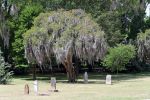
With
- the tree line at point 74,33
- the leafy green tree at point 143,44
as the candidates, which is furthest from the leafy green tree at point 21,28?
the leafy green tree at point 143,44

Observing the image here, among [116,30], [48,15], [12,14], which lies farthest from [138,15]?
[48,15]

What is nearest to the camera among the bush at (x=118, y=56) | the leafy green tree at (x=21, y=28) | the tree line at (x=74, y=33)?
the tree line at (x=74, y=33)

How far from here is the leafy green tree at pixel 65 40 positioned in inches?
1500

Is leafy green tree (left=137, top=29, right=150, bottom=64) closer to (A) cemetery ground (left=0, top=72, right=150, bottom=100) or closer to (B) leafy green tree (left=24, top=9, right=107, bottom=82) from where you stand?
(B) leafy green tree (left=24, top=9, right=107, bottom=82)

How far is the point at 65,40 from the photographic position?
3800 centimetres

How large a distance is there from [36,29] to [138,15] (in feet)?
89.5

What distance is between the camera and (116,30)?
186 feet

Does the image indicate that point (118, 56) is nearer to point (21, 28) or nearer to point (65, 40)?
point (21, 28)

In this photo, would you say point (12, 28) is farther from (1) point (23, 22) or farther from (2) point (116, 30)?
(2) point (116, 30)

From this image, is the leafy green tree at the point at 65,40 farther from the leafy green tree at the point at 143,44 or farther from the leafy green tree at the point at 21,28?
the leafy green tree at the point at 143,44

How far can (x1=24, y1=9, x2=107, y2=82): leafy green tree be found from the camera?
125ft

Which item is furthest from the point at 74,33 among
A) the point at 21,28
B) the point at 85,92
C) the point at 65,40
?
the point at 85,92

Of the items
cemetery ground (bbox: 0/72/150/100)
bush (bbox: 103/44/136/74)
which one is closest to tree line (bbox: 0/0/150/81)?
bush (bbox: 103/44/136/74)

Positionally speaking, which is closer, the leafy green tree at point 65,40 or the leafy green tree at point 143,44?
the leafy green tree at point 65,40
